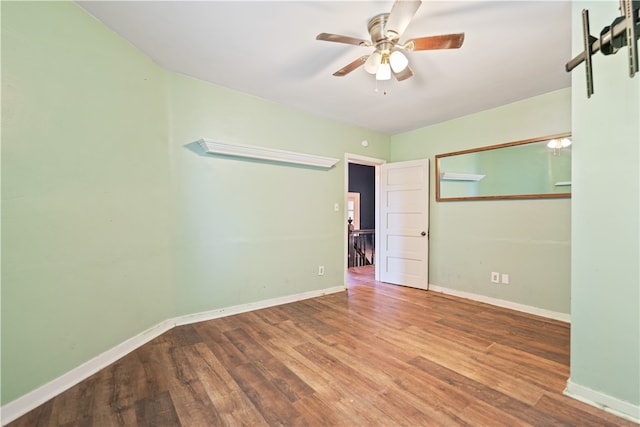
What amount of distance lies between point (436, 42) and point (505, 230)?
2.61m

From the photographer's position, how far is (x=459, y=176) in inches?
150

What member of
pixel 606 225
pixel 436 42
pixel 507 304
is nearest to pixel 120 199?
pixel 436 42

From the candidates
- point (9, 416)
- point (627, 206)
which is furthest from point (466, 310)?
point (9, 416)

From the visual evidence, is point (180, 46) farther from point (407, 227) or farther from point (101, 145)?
point (407, 227)

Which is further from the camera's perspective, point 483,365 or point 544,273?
point 544,273

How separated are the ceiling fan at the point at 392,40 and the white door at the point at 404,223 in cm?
227

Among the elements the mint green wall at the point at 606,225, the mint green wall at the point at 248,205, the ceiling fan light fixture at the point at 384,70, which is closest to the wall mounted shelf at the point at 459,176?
the mint green wall at the point at 248,205

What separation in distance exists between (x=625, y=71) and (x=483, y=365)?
6.82 ft

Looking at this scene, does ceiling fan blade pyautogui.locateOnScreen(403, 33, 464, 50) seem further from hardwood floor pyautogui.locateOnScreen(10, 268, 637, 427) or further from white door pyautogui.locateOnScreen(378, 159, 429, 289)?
white door pyautogui.locateOnScreen(378, 159, 429, 289)

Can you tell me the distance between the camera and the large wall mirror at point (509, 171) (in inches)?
116

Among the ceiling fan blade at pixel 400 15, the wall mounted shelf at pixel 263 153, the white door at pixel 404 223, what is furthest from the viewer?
the white door at pixel 404 223

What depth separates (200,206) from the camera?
2.85 meters

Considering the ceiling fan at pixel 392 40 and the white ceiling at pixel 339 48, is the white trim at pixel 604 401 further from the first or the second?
the white ceiling at pixel 339 48

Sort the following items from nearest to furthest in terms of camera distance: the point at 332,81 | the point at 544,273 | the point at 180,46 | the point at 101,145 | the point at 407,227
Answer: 1. the point at 101,145
2. the point at 180,46
3. the point at 332,81
4. the point at 544,273
5. the point at 407,227
